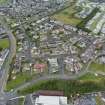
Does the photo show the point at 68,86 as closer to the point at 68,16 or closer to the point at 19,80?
the point at 19,80

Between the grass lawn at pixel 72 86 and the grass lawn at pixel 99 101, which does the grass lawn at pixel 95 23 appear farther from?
the grass lawn at pixel 99 101

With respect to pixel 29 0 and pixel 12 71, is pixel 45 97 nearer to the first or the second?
pixel 12 71

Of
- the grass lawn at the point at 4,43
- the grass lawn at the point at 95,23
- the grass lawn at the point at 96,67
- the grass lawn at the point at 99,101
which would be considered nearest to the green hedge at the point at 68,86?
A: the grass lawn at the point at 99,101

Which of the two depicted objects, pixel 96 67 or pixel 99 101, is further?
pixel 96 67

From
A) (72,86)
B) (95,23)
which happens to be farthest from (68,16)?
(72,86)

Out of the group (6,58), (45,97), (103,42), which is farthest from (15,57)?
(103,42)

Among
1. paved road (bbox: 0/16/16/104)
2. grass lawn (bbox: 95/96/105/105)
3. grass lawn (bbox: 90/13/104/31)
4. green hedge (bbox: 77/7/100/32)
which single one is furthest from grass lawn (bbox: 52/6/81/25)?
grass lawn (bbox: 95/96/105/105)
